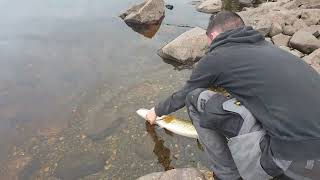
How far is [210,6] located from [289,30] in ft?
12.4

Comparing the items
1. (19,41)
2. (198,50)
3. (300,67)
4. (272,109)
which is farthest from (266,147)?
(19,41)

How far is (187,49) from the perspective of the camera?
8.45 meters

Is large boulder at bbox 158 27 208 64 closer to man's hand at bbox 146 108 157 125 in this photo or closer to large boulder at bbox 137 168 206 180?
man's hand at bbox 146 108 157 125

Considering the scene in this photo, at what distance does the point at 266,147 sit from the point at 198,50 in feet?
16.3

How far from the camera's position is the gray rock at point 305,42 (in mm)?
8094

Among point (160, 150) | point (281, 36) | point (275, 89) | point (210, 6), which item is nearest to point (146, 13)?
point (210, 6)

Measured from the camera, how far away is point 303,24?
31.1 ft

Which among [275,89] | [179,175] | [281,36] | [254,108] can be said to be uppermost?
[275,89]

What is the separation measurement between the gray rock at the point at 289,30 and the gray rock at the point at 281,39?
0.70 ft

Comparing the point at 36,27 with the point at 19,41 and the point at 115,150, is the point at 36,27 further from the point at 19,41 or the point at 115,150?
the point at 115,150

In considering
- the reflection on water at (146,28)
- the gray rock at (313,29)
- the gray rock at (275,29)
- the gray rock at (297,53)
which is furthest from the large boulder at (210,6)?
the gray rock at (297,53)

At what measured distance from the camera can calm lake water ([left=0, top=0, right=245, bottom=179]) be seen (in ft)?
18.0

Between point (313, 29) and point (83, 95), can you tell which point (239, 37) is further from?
point (313, 29)

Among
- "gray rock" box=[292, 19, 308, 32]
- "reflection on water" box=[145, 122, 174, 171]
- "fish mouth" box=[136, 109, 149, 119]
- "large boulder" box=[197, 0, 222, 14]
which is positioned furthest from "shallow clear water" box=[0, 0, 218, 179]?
"gray rock" box=[292, 19, 308, 32]
